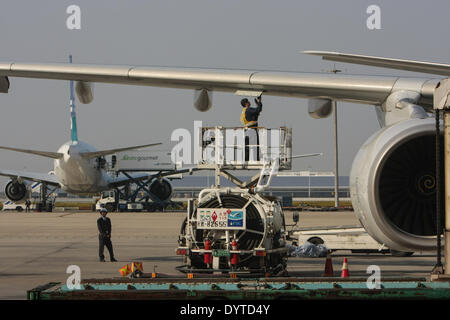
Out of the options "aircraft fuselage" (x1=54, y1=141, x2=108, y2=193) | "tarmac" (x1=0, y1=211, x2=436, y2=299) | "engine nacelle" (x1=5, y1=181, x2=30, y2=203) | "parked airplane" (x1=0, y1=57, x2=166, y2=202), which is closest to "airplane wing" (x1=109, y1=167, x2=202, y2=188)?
"parked airplane" (x1=0, y1=57, x2=166, y2=202)

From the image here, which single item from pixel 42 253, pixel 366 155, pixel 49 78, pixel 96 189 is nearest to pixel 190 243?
pixel 49 78

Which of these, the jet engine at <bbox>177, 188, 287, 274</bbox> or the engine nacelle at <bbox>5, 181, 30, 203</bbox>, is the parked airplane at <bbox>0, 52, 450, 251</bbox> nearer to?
the jet engine at <bbox>177, 188, 287, 274</bbox>

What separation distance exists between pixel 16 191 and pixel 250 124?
4644 centimetres

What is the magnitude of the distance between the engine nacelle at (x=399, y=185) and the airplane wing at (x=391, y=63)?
2256 mm

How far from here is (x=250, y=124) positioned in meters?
14.4

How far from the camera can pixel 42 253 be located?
22.0 metres

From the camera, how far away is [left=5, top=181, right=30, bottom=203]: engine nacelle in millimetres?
57531

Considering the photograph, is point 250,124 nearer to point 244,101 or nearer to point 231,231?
point 244,101

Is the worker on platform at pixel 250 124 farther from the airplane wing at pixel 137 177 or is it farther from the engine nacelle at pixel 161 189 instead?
the engine nacelle at pixel 161 189

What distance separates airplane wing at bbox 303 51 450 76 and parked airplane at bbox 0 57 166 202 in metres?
35.5

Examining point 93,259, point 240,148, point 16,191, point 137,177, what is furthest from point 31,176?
point 240,148

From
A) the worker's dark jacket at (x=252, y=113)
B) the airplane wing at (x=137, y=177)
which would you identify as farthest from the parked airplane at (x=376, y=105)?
the airplane wing at (x=137, y=177)

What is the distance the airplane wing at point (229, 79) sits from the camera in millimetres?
11984
